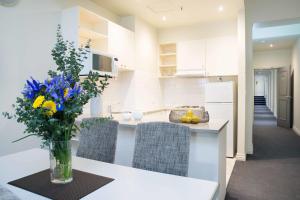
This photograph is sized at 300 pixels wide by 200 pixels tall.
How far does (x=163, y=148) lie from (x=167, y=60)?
4124 mm

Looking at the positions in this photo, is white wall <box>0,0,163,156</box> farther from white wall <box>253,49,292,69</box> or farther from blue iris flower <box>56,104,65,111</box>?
white wall <box>253,49,292,69</box>

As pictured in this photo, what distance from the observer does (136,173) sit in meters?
1.28

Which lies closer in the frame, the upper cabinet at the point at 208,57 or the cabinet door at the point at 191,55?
the upper cabinet at the point at 208,57

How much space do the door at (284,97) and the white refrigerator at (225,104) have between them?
4268 millimetres

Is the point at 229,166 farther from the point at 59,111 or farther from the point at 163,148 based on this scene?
the point at 59,111

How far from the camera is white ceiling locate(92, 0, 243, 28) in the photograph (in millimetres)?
3600

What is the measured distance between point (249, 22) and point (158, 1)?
1890 mm

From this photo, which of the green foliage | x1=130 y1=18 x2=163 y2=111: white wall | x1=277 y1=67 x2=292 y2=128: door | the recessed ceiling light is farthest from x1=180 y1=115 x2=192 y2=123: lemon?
x1=277 y1=67 x2=292 y2=128: door

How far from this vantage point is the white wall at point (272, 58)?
8.07 m

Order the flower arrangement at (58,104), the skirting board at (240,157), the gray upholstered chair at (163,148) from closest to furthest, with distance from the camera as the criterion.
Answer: the flower arrangement at (58,104), the gray upholstered chair at (163,148), the skirting board at (240,157)

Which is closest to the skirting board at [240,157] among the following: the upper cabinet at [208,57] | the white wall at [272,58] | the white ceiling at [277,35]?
the upper cabinet at [208,57]

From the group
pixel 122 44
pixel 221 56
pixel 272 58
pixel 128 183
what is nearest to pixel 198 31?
pixel 221 56

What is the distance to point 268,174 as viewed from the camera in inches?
132

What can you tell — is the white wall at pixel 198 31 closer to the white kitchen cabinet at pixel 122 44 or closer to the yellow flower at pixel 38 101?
the white kitchen cabinet at pixel 122 44
